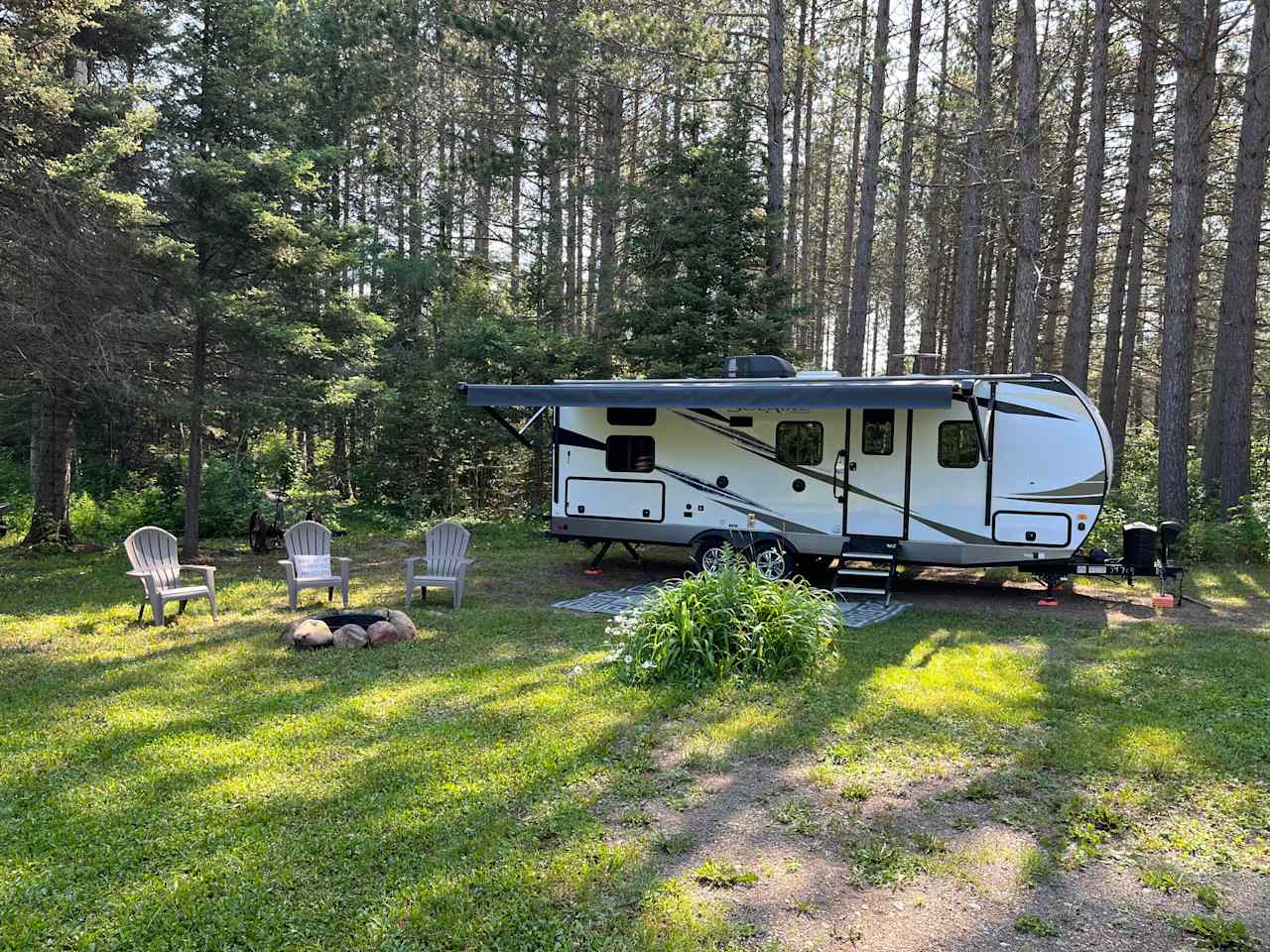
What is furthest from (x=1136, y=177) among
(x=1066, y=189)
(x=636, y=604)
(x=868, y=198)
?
(x=636, y=604)

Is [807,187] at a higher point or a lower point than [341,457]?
higher

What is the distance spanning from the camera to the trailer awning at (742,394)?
8.97m

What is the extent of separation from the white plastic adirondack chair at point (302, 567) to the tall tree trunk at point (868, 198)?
1071 cm

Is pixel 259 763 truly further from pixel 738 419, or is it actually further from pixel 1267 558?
pixel 1267 558

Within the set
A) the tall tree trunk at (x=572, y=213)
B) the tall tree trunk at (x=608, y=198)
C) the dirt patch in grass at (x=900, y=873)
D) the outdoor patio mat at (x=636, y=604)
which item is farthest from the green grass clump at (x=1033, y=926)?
the tall tree trunk at (x=572, y=213)

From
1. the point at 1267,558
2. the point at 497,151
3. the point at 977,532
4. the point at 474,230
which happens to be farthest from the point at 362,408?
the point at 1267,558

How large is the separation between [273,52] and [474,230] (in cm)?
1478

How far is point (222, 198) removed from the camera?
10914 millimetres

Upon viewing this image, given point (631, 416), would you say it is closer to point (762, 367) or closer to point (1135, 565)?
point (762, 367)

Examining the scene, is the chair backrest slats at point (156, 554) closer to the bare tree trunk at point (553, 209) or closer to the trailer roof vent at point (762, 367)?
the trailer roof vent at point (762, 367)

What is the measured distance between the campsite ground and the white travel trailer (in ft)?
6.60

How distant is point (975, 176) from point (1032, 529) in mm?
8410

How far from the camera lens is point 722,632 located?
21.6 ft

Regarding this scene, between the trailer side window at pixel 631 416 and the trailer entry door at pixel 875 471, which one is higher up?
the trailer side window at pixel 631 416
